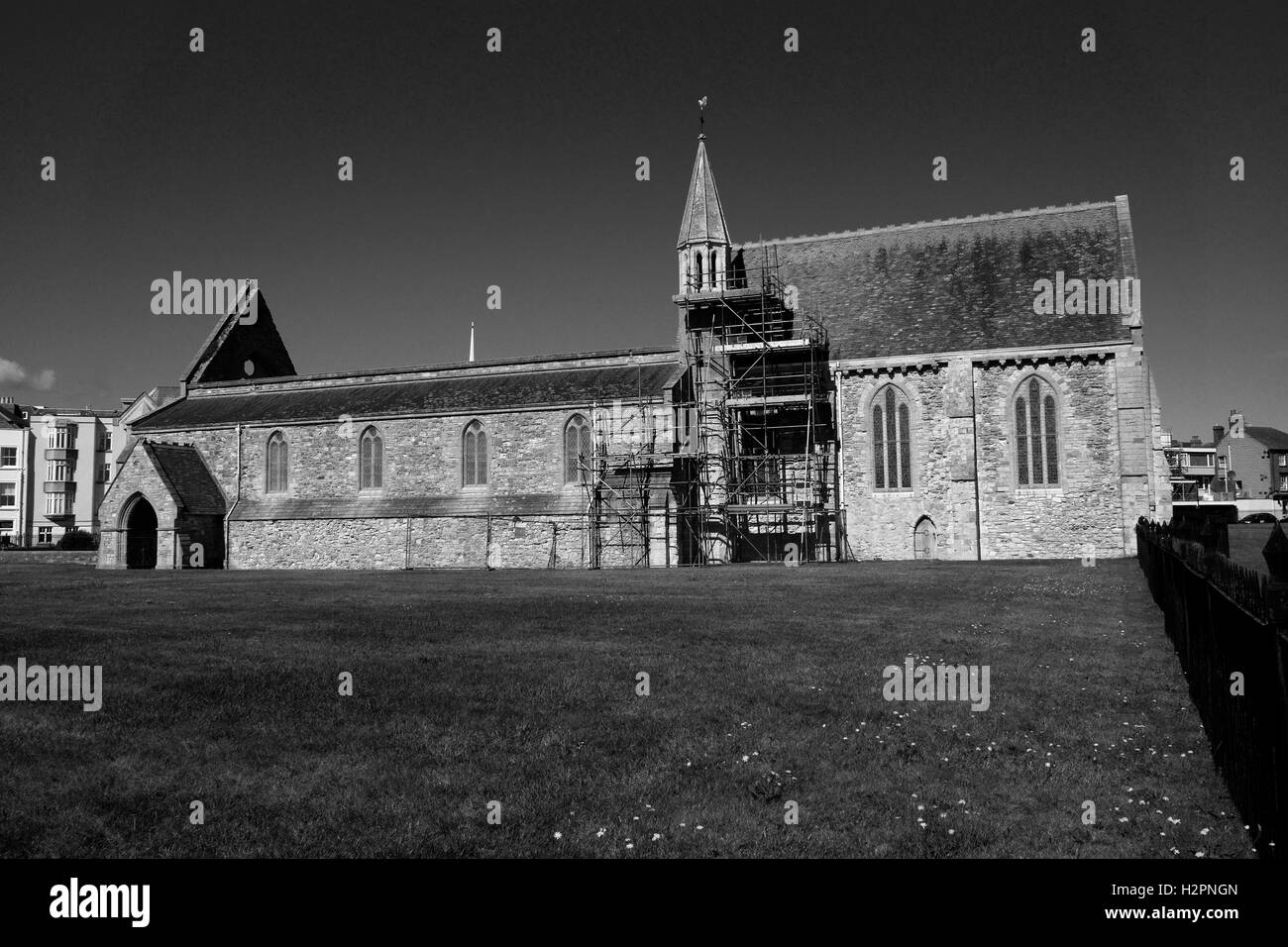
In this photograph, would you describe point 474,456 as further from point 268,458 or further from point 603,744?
point 603,744

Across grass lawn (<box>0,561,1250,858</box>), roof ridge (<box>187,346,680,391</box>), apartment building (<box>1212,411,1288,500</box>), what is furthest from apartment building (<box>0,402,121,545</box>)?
apartment building (<box>1212,411,1288,500</box>)

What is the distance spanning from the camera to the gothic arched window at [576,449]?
37.9m

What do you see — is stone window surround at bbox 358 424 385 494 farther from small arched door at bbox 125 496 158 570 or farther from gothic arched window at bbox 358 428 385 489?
small arched door at bbox 125 496 158 570

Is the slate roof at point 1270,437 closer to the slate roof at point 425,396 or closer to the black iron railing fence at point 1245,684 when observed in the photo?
the slate roof at point 425,396

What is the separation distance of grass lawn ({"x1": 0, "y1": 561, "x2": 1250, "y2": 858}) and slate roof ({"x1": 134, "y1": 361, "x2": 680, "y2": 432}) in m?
23.6

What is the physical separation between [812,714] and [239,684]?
6005 mm

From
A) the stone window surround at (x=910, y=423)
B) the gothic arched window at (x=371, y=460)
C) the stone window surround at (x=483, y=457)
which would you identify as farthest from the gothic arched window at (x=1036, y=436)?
the gothic arched window at (x=371, y=460)

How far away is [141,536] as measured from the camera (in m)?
41.8

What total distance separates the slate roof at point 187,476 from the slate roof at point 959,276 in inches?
1016

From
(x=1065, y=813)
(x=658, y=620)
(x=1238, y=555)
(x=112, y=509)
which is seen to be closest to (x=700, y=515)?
(x=1238, y=555)

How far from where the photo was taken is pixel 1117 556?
1387 inches

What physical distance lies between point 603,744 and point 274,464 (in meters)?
38.5

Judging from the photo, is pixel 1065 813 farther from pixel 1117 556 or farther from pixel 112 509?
pixel 112 509

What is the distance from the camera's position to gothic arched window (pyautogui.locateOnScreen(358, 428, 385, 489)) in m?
41.5
